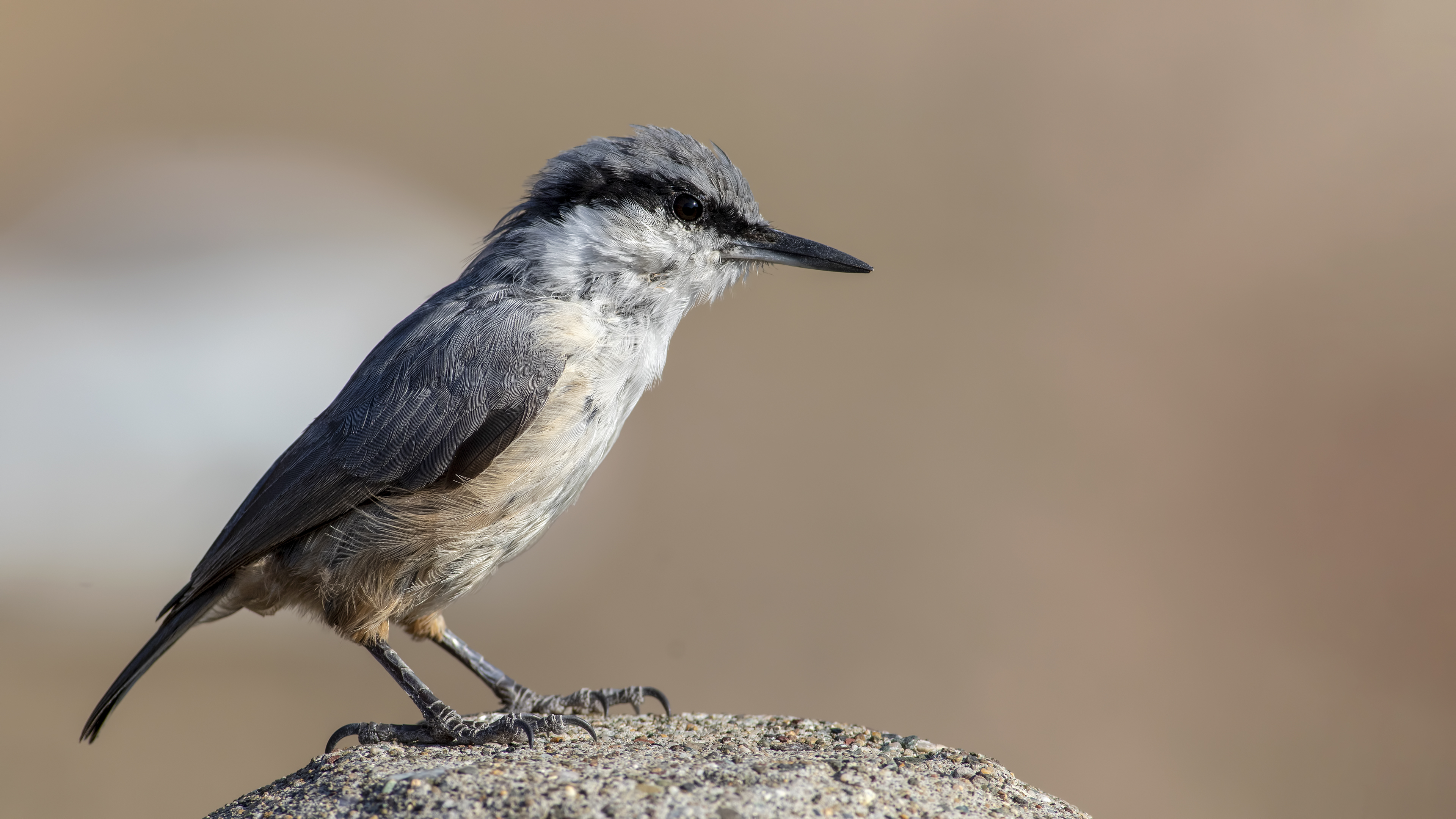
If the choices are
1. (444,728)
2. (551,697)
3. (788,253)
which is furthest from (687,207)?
(444,728)

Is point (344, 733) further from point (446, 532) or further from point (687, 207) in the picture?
point (687, 207)

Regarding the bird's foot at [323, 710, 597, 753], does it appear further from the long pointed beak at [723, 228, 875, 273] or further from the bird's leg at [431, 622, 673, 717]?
the long pointed beak at [723, 228, 875, 273]

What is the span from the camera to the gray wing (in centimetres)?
423

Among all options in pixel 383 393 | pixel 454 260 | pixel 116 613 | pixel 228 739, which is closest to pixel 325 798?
pixel 383 393

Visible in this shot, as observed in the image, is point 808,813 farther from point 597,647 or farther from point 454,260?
point 454,260

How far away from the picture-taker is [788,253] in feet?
16.2

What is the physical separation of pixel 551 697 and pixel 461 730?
800 mm

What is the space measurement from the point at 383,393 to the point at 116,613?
18.1 feet

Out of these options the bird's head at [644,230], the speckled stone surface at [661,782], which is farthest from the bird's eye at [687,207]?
the speckled stone surface at [661,782]

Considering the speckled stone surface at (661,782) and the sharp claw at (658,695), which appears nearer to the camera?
the speckled stone surface at (661,782)

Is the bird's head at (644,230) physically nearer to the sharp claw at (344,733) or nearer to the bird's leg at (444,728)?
the bird's leg at (444,728)

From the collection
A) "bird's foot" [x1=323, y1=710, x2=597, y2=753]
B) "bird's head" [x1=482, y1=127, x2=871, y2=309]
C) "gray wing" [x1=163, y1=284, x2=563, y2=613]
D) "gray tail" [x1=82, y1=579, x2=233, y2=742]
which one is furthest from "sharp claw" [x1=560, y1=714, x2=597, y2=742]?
"bird's head" [x1=482, y1=127, x2=871, y2=309]

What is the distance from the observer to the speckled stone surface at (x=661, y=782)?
3.05 m

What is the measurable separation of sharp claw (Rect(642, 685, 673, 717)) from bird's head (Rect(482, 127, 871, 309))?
5.67ft
